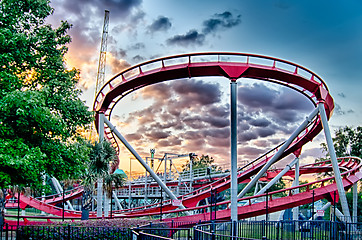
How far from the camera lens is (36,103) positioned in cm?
1461

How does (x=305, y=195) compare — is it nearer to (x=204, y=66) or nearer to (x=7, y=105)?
(x=204, y=66)

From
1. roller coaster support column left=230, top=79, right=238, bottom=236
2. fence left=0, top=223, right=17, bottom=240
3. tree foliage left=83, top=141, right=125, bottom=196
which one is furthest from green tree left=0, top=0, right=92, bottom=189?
roller coaster support column left=230, top=79, right=238, bottom=236

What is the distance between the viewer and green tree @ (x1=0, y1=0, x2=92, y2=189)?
1459 centimetres

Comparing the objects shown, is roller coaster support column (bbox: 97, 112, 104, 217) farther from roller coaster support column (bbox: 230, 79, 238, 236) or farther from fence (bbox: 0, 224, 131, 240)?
fence (bbox: 0, 224, 131, 240)

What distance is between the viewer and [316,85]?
1039 inches

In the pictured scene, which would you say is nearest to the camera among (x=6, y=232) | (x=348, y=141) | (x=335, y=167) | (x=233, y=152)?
(x=6, y=232)

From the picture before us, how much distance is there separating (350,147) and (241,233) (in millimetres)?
41869

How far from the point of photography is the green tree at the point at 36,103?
1459cm

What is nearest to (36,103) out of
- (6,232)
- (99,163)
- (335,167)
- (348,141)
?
(6,232)

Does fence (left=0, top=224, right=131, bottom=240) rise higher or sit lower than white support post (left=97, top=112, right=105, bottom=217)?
lower

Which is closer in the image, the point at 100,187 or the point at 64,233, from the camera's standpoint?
the point at 64,233

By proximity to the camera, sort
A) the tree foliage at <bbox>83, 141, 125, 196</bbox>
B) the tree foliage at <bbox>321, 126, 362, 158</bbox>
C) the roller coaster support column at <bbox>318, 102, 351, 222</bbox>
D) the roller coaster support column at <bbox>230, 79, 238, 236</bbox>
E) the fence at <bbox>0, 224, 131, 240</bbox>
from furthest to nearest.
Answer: the tree foliage at <bbox>321, 126, 362, 158</bbox> < the roller coaster support column at <bbox>318, 102, 351, 222</bbox> < the tree foliage at <bbox>83, 141, 125, 196</bbox> < the roller coaster support column at <bbox>230, 79, 238, 236</bbox> < the fence at <bbox>0, 224, 131, 240</bbox>

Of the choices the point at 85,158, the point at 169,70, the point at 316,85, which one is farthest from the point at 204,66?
the point at 85,158

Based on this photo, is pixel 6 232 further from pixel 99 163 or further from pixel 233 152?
pixel 233 152
